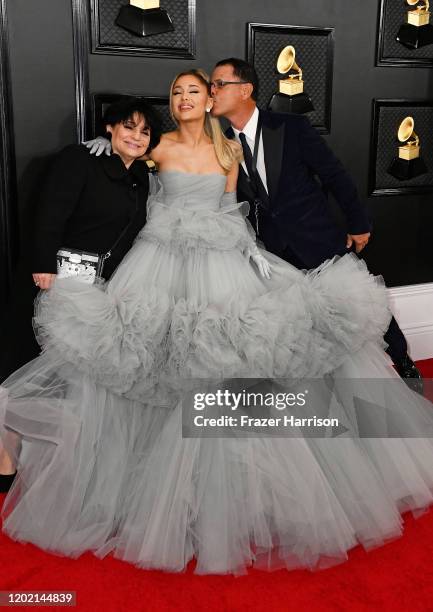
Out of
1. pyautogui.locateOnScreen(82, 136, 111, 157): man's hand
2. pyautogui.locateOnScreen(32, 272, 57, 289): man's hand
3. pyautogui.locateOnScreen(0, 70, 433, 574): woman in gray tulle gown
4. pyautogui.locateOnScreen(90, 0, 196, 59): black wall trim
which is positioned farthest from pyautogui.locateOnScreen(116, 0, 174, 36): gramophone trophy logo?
pyautogui.locateOnScreen(32, 272, 57, 289): man's hand

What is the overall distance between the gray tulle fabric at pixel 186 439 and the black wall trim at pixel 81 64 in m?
0.85

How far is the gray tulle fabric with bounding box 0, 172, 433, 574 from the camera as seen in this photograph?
2363 millimetres

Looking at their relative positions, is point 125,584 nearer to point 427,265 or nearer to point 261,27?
point 261,27

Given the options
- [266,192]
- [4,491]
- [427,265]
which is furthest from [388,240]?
[4,491]

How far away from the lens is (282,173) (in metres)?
3.22

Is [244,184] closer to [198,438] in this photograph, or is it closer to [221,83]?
[221,83]

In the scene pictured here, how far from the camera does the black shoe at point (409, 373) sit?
12.2ft

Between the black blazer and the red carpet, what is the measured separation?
4.83 ft

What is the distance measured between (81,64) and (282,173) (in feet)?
3.63

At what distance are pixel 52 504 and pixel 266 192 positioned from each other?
169 centimetres

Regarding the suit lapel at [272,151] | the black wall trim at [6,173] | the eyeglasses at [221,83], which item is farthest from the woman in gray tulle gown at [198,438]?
the black wall trim at [6,173]

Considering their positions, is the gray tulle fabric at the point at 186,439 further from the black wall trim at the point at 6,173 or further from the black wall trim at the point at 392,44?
the black wall trim at the point at 392,44

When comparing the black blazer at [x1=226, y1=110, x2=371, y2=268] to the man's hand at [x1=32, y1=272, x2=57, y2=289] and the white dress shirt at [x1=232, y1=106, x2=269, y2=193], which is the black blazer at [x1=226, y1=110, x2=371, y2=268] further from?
the man's hand at [x1=32, y1=272, x2=57, y2=289]

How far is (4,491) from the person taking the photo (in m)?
2.83
